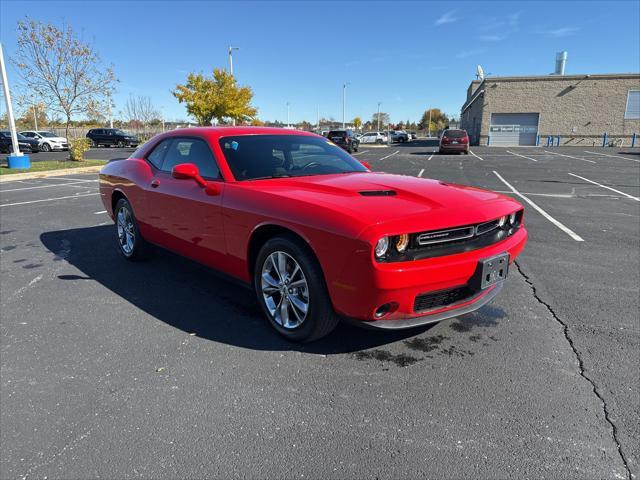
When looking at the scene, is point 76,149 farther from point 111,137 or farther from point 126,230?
point 126,230

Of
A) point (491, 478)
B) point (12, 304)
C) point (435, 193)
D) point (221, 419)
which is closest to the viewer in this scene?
point (491, 478)

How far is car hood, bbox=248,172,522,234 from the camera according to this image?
252 centimetres

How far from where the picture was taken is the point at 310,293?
2781mm

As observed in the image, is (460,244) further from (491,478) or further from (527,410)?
(491,478)

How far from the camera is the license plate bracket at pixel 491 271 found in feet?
8.84

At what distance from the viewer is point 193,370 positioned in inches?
110

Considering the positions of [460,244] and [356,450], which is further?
[460,244]

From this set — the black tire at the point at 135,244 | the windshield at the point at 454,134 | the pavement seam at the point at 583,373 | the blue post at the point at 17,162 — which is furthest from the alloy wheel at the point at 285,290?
the windshield at the point at 454,134

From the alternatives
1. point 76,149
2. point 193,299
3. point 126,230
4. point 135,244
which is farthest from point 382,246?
point 76,149

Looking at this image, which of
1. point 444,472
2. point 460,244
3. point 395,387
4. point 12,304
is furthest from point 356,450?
point 12,304

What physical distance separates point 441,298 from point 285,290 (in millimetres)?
1056

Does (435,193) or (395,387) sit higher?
(435,193)

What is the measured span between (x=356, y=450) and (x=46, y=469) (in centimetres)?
144

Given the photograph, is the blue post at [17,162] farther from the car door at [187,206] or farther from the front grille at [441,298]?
the front grille at [441,298]
